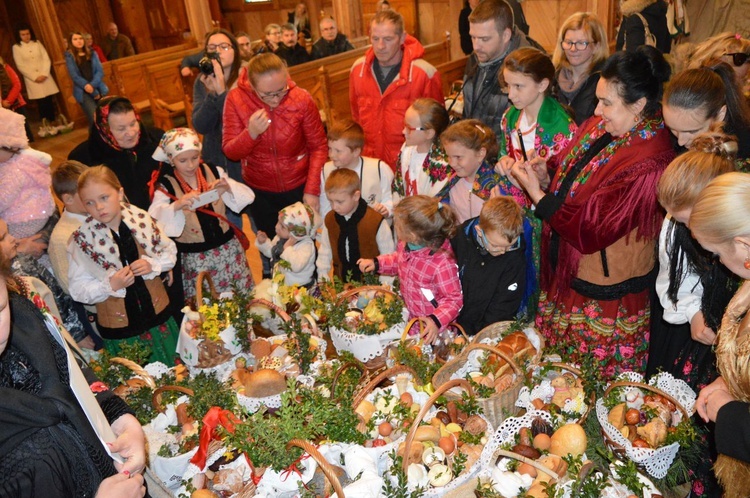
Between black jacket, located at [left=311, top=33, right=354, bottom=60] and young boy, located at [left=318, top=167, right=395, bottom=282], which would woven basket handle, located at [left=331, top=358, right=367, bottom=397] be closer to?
young boy, located at [left=318, top=167, right=395, bottom=282]

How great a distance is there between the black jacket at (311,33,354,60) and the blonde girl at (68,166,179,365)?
178 inches

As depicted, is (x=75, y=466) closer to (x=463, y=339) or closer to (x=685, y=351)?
(x=463, y=339)

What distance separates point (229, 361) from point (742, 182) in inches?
80.9

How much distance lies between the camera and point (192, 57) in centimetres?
470

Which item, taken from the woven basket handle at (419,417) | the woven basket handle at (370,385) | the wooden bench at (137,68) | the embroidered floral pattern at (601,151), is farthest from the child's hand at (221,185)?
the wooden bench at (137,68)

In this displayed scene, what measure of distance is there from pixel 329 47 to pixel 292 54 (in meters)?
0.66

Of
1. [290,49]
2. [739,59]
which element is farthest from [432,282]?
[290,49]

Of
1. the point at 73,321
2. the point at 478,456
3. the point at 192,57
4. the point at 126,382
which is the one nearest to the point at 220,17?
the point at 192,57

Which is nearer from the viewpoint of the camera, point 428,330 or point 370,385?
point 370,385

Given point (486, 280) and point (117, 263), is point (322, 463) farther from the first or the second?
point (117, 263)

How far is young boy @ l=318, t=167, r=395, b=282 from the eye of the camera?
313 cm

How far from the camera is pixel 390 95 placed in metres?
3.83

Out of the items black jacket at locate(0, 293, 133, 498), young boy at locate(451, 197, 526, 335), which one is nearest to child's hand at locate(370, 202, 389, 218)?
young boy at locate(451, 197, 526, 335)

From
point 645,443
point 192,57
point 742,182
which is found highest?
point 192,57
